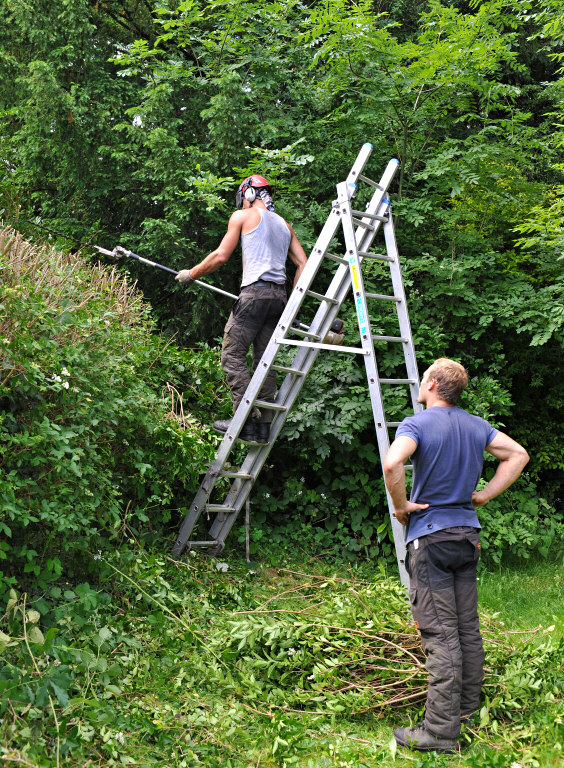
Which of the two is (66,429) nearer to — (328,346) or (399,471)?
(399,471)

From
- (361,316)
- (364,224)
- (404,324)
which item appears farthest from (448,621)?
(364,224)

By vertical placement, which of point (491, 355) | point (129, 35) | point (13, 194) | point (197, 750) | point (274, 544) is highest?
point (129, 35)

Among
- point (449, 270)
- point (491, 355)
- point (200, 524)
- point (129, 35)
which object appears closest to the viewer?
point (200, 524)

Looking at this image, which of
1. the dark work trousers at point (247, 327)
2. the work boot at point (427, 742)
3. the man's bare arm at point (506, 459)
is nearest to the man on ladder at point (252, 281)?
the dark work trousers at point (247, 327)

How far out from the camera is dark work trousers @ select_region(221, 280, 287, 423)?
17.8 ft

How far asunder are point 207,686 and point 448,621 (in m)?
1.36

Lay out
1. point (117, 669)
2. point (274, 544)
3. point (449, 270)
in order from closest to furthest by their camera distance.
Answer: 1. point (117, 669)
2. point (274, 544)
3. point (449, 270)

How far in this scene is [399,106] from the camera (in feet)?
22.9

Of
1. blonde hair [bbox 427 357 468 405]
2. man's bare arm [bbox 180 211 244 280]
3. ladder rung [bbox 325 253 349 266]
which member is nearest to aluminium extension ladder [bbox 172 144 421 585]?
ladder rung [bbox 325 253 349 266]

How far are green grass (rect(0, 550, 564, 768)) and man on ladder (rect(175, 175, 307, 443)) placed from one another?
144cm

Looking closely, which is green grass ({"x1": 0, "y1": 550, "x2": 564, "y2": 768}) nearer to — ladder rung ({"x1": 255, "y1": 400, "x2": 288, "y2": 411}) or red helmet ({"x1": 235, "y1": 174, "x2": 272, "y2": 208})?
ladder rung ({"x1": 255, "y1": 400, "x2": 288, "y2": 411})

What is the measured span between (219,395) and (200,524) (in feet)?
4.00

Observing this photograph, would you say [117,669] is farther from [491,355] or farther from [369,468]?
[491,355]

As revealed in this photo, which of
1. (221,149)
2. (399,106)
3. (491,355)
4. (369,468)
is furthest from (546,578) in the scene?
(221,149)
